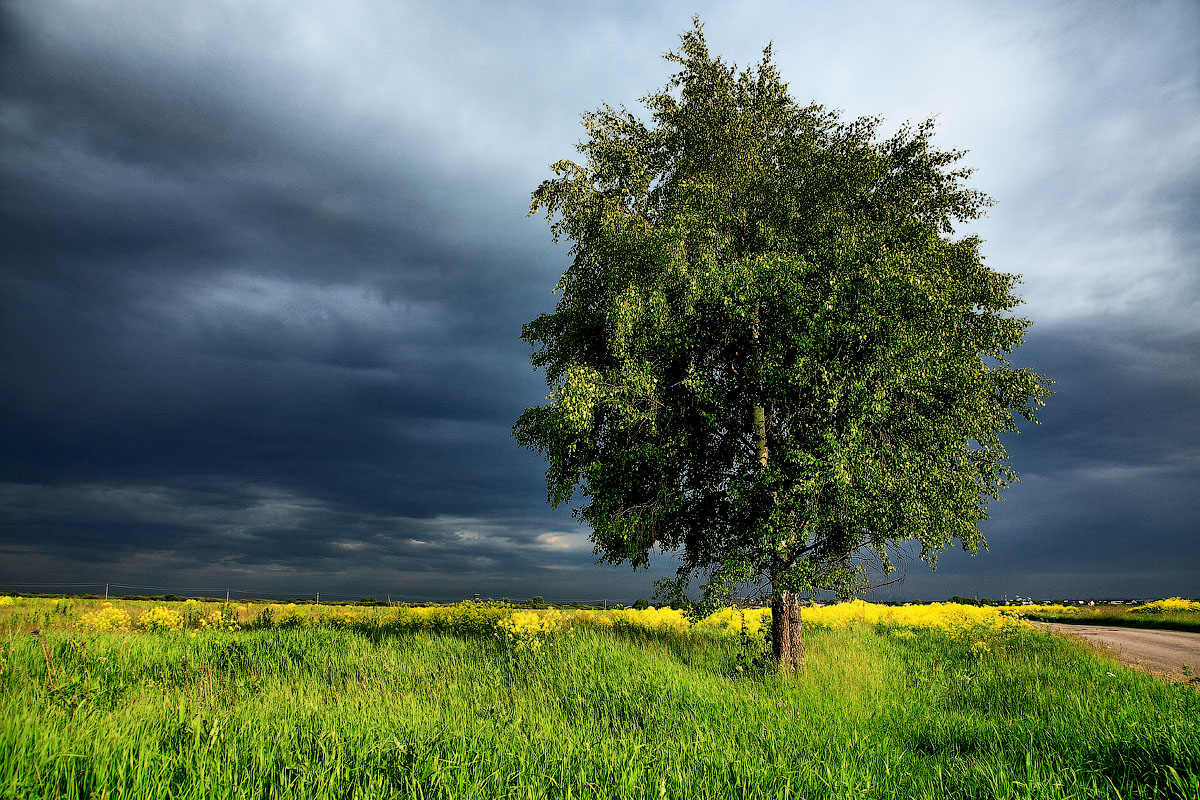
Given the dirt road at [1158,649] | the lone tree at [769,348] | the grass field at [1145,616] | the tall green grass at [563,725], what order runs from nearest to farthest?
the tall green grass at [563,725], the lone tree at [769,348], the dirt road at [1158,649], the grass field at [1145,616]

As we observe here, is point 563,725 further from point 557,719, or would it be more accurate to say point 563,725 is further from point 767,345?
point 767,345

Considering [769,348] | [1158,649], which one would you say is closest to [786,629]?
[769,348]

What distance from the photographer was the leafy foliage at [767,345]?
37.8 feet

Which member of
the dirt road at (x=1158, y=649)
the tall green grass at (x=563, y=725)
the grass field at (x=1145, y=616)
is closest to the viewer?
the tall green grass at (x=563, y=725)

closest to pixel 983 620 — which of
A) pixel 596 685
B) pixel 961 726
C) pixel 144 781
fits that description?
pixel 961 726

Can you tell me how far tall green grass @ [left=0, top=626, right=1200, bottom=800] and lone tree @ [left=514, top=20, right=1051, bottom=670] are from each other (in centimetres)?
295

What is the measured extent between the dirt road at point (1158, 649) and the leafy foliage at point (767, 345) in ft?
16.8

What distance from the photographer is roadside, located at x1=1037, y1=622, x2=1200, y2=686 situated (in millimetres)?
13211

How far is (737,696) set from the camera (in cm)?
855

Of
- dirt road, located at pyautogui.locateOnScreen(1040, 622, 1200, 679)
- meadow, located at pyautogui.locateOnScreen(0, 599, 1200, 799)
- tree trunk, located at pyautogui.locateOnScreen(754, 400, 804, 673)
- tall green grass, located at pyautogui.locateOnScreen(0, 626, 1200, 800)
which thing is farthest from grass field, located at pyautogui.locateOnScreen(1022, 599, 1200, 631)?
tree trunk, located at pyautogui.locateOnScreen(754, 400, 804, 673)

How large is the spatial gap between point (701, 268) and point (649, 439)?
3985 mm

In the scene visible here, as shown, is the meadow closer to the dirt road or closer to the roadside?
the roadside

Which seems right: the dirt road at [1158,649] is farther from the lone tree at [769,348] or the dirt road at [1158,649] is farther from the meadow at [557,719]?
the lone tree at [769,348]

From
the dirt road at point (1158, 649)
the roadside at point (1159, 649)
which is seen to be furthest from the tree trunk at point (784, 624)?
the dirt road at point (1158, 649)
